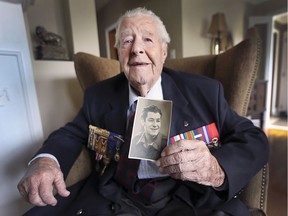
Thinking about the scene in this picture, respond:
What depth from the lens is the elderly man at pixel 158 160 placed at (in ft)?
1.78

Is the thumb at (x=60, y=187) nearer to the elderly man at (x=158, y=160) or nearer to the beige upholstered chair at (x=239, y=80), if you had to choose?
the elderly man at (x=158, y=160)

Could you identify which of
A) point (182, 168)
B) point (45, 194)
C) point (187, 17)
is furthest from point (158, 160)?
Answer: point (187, 17)

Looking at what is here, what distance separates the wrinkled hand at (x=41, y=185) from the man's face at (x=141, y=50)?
1.25 feet

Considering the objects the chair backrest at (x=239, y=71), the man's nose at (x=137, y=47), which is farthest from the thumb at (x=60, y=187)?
the chair backrest at (x=239, y=71)

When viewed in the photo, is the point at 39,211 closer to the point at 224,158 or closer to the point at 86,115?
the point at 86,115

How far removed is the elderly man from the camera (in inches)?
21.4

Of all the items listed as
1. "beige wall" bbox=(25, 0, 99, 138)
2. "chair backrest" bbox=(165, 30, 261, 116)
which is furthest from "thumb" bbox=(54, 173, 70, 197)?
"beige wall" bbox=(25, 0, 99, 138)

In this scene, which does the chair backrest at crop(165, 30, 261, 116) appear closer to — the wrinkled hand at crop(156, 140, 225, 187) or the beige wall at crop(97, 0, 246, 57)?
the wrinkled hand at crop(156, 140, 225, 187)

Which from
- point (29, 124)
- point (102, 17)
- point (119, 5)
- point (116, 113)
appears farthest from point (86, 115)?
point (102, 17)

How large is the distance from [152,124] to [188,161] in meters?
0.13

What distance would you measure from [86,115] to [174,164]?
48 cm

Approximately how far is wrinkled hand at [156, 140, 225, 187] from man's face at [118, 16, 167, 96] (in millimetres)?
284

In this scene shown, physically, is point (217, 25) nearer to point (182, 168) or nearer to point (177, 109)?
point (177, 109)

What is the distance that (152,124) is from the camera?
498 millimetres
